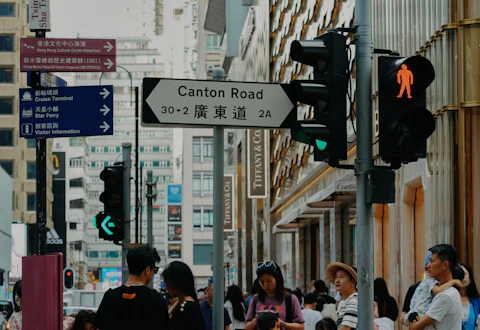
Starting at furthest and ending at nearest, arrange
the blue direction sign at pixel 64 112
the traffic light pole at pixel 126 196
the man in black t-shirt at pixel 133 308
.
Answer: the traffic light pole at pixel 126 196 → the blue direction sign at pixel 64 112 → the man in black t-shirt at pixel 133 308

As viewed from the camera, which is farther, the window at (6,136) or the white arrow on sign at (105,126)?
the window at (6,136)

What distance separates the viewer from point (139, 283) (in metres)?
7.66

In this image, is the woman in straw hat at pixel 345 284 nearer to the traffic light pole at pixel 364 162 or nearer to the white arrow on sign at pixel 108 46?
the traffic light pole at pixel 364 162

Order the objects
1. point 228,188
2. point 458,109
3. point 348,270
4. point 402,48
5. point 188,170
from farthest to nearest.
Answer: point 188,170 < point 228,188 < point 402,48 < point 458,109 < point 348,270

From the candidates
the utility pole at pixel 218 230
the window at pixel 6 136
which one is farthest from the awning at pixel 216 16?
the utility pole at pixel 218 230

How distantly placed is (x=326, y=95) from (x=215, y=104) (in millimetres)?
1001

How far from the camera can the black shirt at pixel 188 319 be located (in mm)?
7926

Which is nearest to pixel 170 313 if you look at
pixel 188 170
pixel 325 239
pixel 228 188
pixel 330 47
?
pixel 330 47

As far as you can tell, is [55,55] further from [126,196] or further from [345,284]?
[126,196]

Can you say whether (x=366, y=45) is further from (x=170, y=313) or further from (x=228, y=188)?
(x=228, y=188)

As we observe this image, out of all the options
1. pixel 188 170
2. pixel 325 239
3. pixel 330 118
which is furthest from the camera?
pixel 188 170

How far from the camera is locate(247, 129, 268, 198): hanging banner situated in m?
46.8

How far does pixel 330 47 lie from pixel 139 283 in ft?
6.98

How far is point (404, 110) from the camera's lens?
743 centimetres
